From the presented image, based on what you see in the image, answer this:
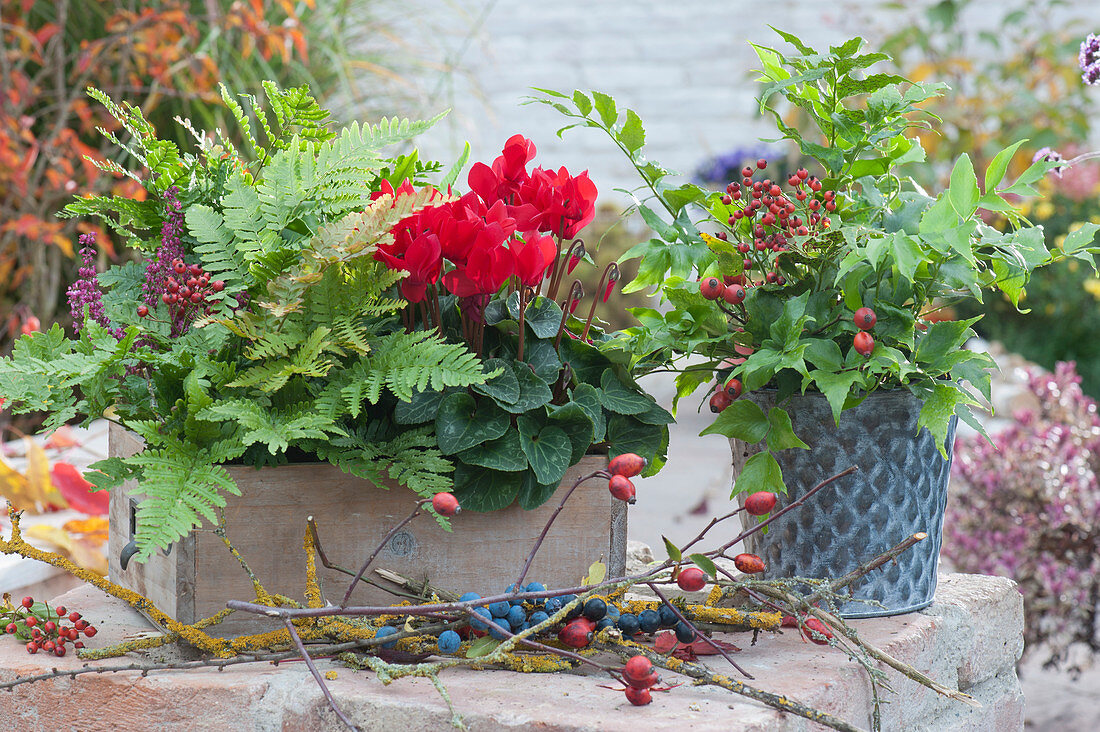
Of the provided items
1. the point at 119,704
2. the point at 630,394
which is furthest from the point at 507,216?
the point at 119,704

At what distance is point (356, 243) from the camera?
0.83 metres

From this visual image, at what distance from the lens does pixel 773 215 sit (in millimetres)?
906

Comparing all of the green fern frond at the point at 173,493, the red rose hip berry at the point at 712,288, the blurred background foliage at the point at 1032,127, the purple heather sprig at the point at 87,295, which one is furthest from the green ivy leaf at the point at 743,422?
the blurred background foliage at the point at 1032,127

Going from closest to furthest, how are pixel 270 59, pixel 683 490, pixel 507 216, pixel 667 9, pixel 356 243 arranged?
1. pixel 356 243
2. pixel 507 216
3. pixel 270 59
4. pixel 683 490
5. pixel 667 9

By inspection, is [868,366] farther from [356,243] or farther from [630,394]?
[356,243]

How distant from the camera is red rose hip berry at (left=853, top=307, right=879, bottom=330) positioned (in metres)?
0.84

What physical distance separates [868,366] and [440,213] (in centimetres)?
40

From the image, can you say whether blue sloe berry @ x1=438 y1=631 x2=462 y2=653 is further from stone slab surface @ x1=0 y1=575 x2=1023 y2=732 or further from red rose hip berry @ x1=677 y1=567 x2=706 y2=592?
red rose hip berry @ x1=677 y1=567 x2=706 y2=592

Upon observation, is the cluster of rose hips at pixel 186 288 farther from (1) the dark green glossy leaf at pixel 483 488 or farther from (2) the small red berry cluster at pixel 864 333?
(2) the small red berry cluster at pixel 864 333

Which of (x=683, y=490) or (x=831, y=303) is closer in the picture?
(x=831, y=303)

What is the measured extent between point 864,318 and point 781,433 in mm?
131

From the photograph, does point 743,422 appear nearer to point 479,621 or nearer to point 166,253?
point 479,621

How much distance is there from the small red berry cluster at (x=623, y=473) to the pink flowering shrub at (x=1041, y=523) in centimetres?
134

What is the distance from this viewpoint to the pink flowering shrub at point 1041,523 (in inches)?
75.4
